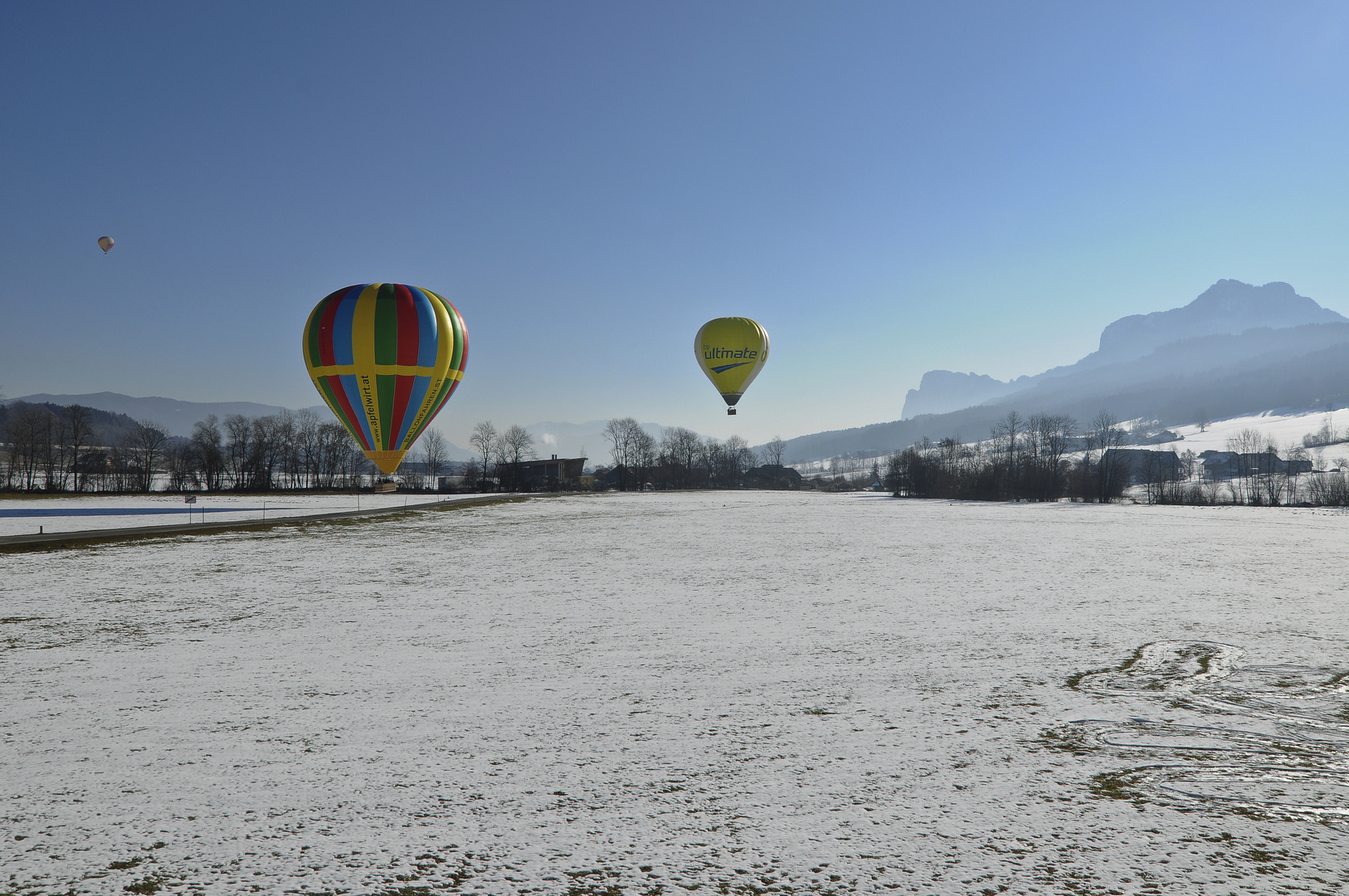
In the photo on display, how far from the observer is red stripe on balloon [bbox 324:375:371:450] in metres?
31.4

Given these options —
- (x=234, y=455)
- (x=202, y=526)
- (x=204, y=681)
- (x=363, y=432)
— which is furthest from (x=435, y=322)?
(x=234, y=455)

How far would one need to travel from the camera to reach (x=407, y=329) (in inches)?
1204

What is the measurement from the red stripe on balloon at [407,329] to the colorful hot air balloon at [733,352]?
64.7 ft

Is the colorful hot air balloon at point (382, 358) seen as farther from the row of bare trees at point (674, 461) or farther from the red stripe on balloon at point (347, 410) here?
the row of bare trees at point (674, 461)

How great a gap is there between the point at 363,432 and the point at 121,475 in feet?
239

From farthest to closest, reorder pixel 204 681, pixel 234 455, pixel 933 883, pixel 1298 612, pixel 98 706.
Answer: pixel 234 455
pixel 1298 612
pixel 204 681
pixel 98 706
pixel 933 883

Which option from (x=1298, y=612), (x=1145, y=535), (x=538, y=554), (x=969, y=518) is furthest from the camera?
(x=969, y=518)

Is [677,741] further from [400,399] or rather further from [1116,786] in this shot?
[400,399]

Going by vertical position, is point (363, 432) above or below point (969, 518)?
above

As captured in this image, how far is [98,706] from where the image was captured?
7.19m

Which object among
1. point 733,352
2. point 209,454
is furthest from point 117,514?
point 209,454

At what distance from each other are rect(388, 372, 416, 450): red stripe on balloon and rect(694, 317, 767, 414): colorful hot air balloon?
2000 centimetres

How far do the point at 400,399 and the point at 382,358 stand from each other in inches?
83.8

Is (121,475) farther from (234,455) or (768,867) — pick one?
(768,867)
